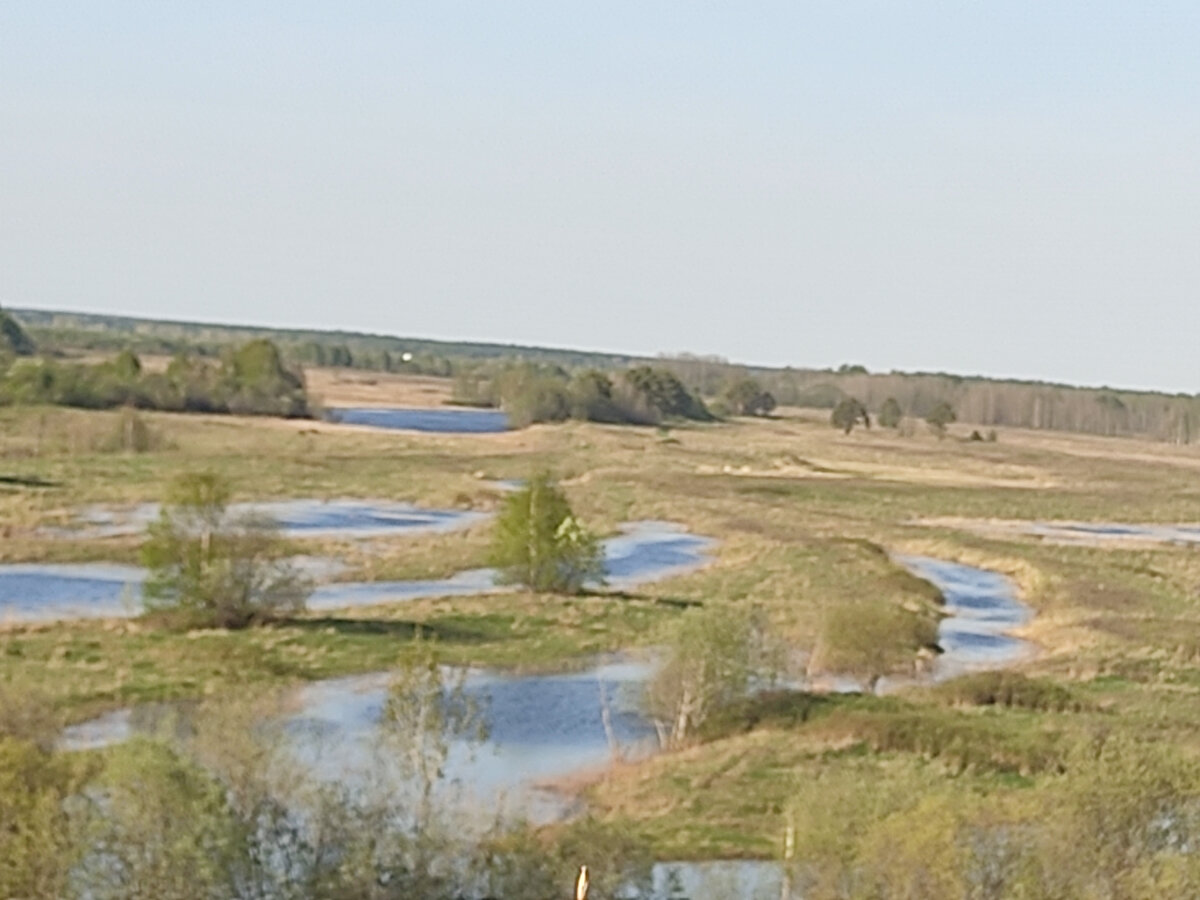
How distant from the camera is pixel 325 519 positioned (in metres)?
67.2

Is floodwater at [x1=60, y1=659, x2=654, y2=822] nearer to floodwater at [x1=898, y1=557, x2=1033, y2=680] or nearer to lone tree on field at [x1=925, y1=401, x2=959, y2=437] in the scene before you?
floodwater at [x1=898, y1=557, x2=1033, y2=680]

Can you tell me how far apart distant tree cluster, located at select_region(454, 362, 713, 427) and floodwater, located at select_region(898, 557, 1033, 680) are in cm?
6879

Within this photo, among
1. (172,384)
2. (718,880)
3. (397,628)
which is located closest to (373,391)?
(172,384)

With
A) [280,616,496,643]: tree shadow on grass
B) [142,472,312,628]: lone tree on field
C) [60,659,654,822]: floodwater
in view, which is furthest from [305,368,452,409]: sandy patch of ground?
[60,659,654,822]: floodwater

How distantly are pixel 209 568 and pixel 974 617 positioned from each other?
68.8 feet

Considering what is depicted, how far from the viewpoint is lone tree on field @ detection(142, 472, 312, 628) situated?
4078 cm

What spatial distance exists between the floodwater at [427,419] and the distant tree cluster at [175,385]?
453cm

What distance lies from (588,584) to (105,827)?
33.7 metres

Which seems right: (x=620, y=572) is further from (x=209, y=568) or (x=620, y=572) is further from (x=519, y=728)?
(x=519, y=728)

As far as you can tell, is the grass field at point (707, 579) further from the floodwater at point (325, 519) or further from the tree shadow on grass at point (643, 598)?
the floodwater at point (325, 519)

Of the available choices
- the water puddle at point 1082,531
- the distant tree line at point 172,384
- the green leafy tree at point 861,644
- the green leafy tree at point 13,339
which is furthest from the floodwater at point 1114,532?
the green leafy tree at point 13,339

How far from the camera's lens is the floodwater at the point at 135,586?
1708 inches

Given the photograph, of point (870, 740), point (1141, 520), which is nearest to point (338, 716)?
point (870, 740)

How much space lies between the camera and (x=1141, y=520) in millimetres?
88688
